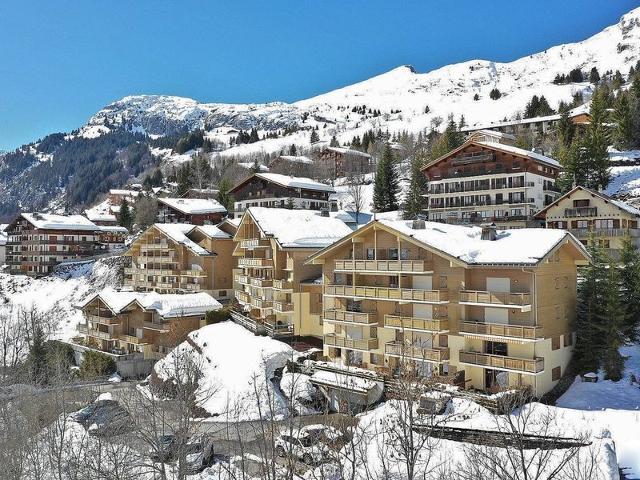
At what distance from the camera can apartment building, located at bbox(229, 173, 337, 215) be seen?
81.7 meters

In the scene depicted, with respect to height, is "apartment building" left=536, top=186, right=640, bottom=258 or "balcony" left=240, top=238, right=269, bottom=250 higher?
"apartment building" left=536, top=186, right=640, bottom=258

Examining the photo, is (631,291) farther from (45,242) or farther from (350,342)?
(45,242)

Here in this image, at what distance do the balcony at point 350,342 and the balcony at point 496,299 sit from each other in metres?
7.38

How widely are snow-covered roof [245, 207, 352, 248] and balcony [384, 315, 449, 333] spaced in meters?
13.4

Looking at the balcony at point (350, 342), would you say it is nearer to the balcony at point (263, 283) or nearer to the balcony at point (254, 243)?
the balcony at point (263, 283)

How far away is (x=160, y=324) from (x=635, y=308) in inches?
1568

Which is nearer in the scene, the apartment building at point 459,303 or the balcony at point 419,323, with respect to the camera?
the apartment building at point 459,303

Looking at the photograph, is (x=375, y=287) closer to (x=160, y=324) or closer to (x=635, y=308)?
(x=635, y=308)

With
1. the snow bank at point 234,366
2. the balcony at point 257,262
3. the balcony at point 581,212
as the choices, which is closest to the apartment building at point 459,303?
the snow bank at point 234,366

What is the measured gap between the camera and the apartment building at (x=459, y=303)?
30891mm

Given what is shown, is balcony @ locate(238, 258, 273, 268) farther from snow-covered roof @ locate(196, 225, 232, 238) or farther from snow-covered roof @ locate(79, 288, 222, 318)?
snow-covered roof @ locate(196, 225, 232, 238)

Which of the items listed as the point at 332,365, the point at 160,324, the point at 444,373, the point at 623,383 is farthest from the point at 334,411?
the point at 160,324

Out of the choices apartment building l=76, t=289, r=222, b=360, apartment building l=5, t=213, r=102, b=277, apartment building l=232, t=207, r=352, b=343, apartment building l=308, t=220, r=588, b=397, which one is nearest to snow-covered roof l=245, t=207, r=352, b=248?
apartment building l=232, t=207, r=352, b=343

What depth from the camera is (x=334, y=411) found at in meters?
34.8
